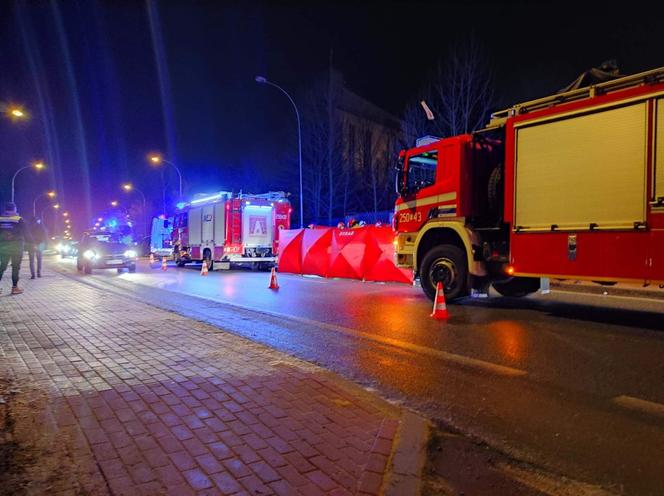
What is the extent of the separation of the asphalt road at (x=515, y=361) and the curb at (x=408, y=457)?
1.08ft

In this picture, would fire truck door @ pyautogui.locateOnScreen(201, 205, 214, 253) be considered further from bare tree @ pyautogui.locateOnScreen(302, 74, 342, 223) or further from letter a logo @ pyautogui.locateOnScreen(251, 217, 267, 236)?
bare tree @ pyautogui.locateOnScreen(302, 74, 342, 223)

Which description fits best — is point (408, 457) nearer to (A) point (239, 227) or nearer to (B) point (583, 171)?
(B) point (583, 171)

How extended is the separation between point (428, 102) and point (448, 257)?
18.1 metres

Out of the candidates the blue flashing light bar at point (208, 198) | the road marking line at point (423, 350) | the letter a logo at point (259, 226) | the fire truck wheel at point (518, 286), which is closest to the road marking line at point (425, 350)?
the road marking line at point (423, 350)

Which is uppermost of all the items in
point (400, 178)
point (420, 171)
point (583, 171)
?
point (420, 171)

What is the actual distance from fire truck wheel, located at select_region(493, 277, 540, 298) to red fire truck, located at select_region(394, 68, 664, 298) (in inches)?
1.4

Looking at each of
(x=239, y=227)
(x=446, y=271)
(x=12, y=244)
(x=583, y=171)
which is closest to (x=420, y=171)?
(x=446, y=271)

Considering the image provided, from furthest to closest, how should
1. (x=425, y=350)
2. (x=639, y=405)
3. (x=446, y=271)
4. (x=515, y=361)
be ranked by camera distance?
(x=446, y=271)
(x=425, y=350)
(x=515, y=361)
(x=639, y=405)

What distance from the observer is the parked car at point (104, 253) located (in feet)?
62.6

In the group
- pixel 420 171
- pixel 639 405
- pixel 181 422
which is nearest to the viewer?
pixel 181 422

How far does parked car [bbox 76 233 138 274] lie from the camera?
19.1 meters

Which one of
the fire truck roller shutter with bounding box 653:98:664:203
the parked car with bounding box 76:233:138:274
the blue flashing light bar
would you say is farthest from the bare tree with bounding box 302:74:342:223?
the fire truck roller shutter with bounding box 653:98:664:203

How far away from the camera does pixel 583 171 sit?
745cm

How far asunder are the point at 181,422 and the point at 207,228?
18.5 m
